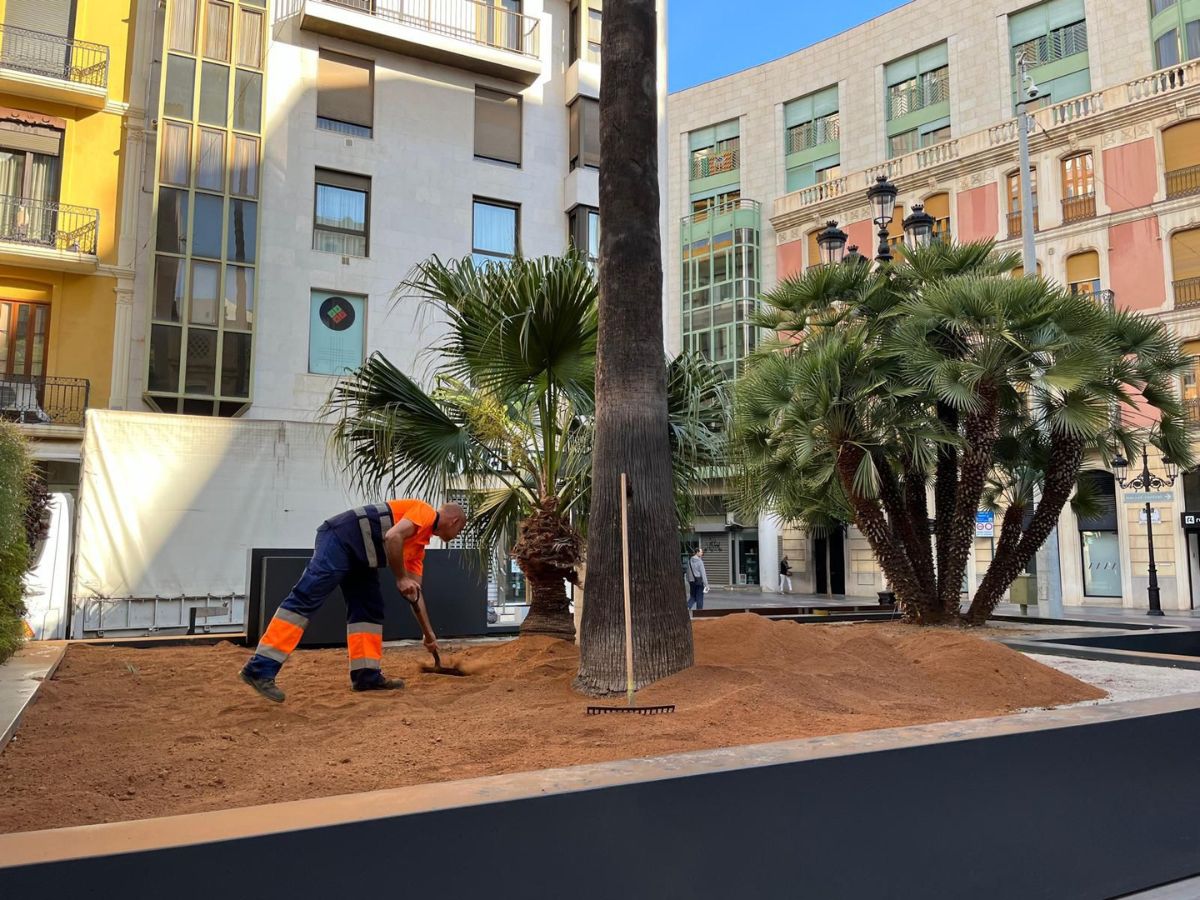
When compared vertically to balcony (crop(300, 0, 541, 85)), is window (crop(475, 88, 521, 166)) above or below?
below

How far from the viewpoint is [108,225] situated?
20.2 m

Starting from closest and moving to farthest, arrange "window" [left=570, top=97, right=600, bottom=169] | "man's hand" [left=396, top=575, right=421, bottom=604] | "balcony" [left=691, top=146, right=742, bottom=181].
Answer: "man's hand" [left=396, top=575, right=421, bottom=604], "window" [left=570, top=97, right=600, bottom=169], "balcony" [left=691, top=146, right=742, bottom=181]

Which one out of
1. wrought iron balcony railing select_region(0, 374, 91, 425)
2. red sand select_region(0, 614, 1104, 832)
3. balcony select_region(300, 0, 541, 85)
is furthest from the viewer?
balcony select_region(300, 0, 541, 85)

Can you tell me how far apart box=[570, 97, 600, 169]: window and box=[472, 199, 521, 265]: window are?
87.0 inches

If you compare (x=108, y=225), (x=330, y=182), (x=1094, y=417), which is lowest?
(x=1094, y=417)

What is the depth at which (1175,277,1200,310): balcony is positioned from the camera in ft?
90.5

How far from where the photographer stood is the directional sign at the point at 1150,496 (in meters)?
26.0

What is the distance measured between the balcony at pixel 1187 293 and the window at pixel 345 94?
2375cm

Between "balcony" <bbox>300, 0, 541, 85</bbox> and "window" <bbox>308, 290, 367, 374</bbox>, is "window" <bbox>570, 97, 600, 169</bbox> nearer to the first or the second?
"balcony" <bbox>300, 0, 541, 85</bbox>

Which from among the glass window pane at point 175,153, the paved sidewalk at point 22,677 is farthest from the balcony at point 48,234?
the paved sidewalk at point 22,677

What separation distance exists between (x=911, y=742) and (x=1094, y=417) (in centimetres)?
948

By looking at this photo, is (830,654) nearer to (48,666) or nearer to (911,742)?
(911,742)

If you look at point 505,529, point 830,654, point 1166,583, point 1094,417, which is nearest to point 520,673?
point 830,654

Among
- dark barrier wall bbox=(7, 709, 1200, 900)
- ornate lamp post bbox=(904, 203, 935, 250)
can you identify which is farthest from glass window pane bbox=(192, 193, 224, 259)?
dark barrier wall bbox=(7, 709, 1200, 900)
